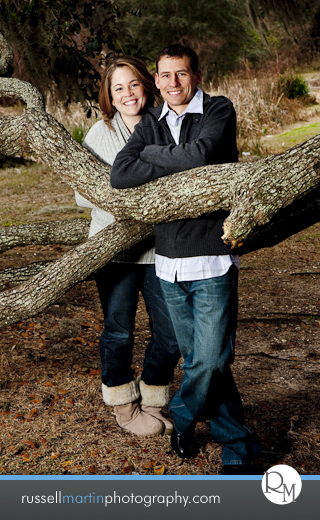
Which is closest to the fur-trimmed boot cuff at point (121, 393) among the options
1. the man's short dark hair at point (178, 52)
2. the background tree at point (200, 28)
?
the man's short dark hair at point (178, 52)

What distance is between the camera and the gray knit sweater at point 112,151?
105 inches

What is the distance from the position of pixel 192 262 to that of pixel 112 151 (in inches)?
35.0

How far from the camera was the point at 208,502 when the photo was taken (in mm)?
2082

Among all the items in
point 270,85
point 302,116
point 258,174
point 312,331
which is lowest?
point 312,331

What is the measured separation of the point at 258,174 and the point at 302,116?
1028cm

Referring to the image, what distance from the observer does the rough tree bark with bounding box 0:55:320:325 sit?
1914 mm

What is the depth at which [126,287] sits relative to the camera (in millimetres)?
2711

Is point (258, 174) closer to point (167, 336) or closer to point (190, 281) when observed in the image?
point (190, 281)

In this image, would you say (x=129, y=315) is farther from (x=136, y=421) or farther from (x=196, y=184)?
(x=196, y=184)

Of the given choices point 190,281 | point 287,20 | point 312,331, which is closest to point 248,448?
point 190,281

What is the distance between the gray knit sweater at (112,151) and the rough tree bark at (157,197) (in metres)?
0.07

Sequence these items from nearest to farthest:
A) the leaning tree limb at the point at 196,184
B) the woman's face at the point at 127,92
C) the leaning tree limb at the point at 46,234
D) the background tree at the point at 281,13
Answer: the leaning tree limb at the point at 196,184
the woman's face at the point at 127,92
the leaning tree limb at the point at 46,234
the background tree at the point at 281,13

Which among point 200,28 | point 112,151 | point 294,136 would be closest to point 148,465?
point 112,151

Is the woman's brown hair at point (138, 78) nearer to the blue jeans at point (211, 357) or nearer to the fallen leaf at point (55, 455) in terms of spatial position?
the blue jeans at point (211, 357)
